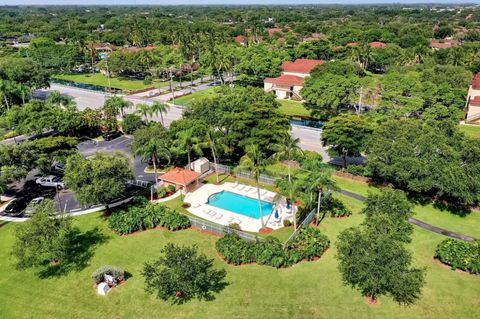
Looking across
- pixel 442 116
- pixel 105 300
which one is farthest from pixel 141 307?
pixel 442 116

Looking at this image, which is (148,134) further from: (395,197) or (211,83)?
(211,83)

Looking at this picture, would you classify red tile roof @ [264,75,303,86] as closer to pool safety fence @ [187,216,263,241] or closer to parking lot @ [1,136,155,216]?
parking lot @ [1,136,155,216]

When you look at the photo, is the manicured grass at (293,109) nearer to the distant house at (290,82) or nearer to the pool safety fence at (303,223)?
the distant house at (290,82)

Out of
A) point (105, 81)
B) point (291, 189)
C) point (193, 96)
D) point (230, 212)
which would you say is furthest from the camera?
point (105, 81)

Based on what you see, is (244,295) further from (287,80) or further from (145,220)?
(287,80)

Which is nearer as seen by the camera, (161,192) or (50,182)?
(161,192)

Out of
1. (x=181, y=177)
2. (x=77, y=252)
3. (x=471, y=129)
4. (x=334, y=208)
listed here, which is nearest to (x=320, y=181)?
(x=334, y=208)

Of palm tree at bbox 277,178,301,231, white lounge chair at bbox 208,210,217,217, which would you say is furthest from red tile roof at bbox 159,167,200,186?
palm tree at bbox 277,178,301,231
